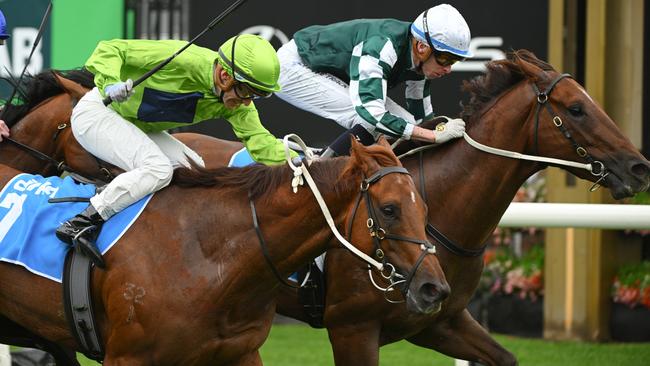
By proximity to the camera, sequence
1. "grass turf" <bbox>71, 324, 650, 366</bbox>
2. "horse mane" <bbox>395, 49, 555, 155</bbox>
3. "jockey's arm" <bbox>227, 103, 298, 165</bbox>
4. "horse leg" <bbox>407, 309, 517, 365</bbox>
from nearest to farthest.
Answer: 1. "jockey's arm" <bbox>227, 103, 298, 165</bbox>
2. "horse mane" <bbox>395, 49, 555, 155</bbox>
3. "horse leg" <bbox>407, 309, 517, 365</bbox>
4. "grass turf" <bbox>71, 324, 650, 366</bbox>

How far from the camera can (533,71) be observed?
5336 mm

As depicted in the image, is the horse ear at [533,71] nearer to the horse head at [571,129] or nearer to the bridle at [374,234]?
the horse head at [571,129]

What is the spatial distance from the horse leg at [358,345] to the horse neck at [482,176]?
20.8 inches

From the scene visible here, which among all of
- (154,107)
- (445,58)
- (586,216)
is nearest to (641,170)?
(445,58)

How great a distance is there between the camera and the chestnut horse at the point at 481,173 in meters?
5.16

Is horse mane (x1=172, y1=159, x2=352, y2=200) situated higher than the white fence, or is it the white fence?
horse mane (x1=172, y1=159, x2=352, y2=200)

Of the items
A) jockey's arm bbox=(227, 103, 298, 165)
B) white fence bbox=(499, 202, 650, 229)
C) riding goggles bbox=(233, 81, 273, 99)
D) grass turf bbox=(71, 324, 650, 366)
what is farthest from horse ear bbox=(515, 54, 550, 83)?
grass turf bbox=(71, 324, 650, 366)

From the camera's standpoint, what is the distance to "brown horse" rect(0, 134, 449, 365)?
14.2ft

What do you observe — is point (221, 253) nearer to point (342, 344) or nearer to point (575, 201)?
point (342, 344)

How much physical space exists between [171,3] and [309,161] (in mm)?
4189

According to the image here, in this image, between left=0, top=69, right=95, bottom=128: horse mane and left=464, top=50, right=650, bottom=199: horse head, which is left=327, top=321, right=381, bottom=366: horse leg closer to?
left=464, top=50, right=650, bottom=199: horse head

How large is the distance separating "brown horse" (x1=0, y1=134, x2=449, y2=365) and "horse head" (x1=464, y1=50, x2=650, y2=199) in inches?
41.9

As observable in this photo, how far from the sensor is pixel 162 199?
479 centimetres

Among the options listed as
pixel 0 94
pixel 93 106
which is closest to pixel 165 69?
pixel 93 106
